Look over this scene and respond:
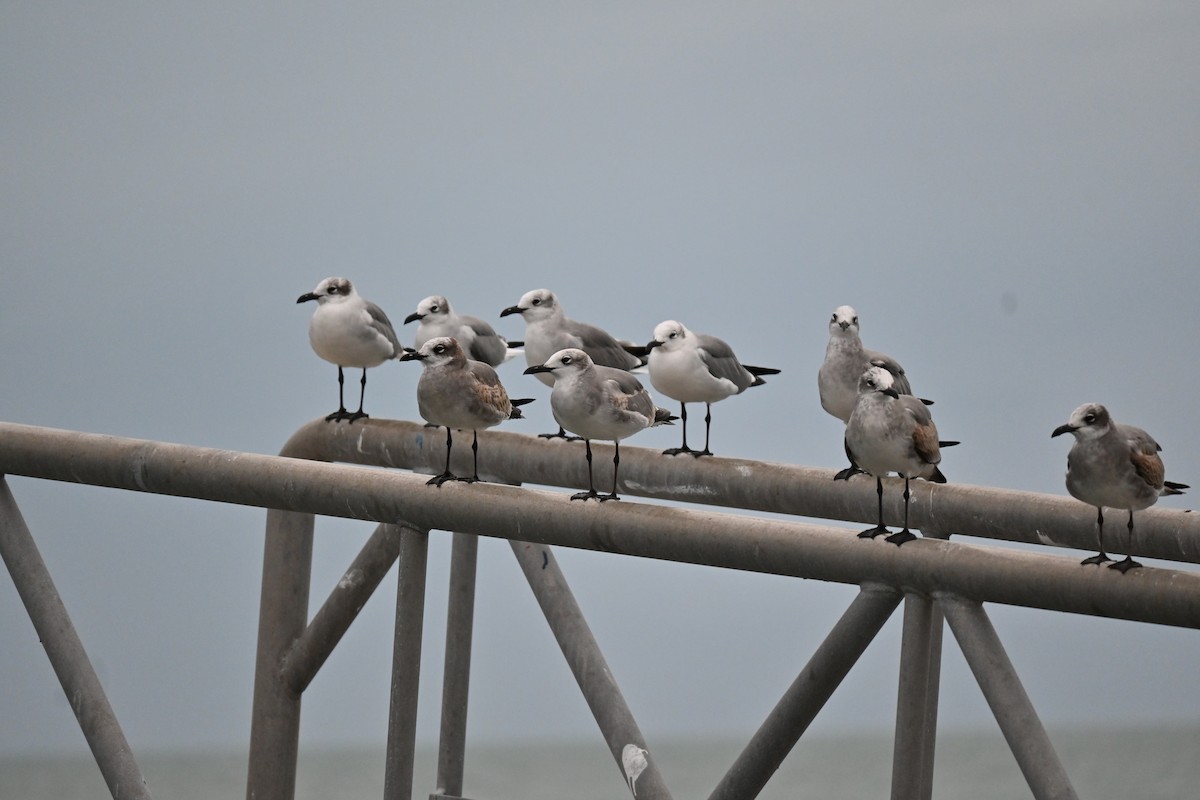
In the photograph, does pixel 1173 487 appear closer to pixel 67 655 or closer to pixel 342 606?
pixel 342 606

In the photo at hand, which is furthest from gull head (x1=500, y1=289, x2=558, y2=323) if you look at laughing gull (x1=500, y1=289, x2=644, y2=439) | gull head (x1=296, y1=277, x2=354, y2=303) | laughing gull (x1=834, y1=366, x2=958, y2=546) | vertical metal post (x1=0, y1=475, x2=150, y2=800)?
laughing gull (x1=834, y1=366, x2=958, y2=546)

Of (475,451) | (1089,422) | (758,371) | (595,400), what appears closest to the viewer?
(1089,422)

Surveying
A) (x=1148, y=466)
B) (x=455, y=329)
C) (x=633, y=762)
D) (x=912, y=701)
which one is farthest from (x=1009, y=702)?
(x=455, y=329)

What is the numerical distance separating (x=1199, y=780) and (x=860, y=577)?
21.7 ft

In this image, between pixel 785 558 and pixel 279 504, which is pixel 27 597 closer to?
pixel 279 504

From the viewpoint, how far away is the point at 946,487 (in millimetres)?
3529

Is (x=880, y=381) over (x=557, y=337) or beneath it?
beneath

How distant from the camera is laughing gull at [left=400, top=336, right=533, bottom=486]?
12.0 ft

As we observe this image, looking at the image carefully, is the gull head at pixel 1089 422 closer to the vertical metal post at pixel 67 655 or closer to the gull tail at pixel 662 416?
the gull tail at pixel 662 416

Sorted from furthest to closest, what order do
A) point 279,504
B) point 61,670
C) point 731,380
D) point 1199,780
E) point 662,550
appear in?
1. point 1199,780
2. point 731,380
3. point 61,670
4. point 279,504
5. point 662,550

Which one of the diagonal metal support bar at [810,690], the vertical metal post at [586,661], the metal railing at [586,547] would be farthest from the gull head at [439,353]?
the diagonal metal support bar at [810,690]

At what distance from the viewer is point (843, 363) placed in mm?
3953

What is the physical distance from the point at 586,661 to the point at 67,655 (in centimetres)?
112

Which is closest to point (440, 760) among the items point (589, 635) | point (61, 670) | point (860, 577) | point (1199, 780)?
point (589, 635)
